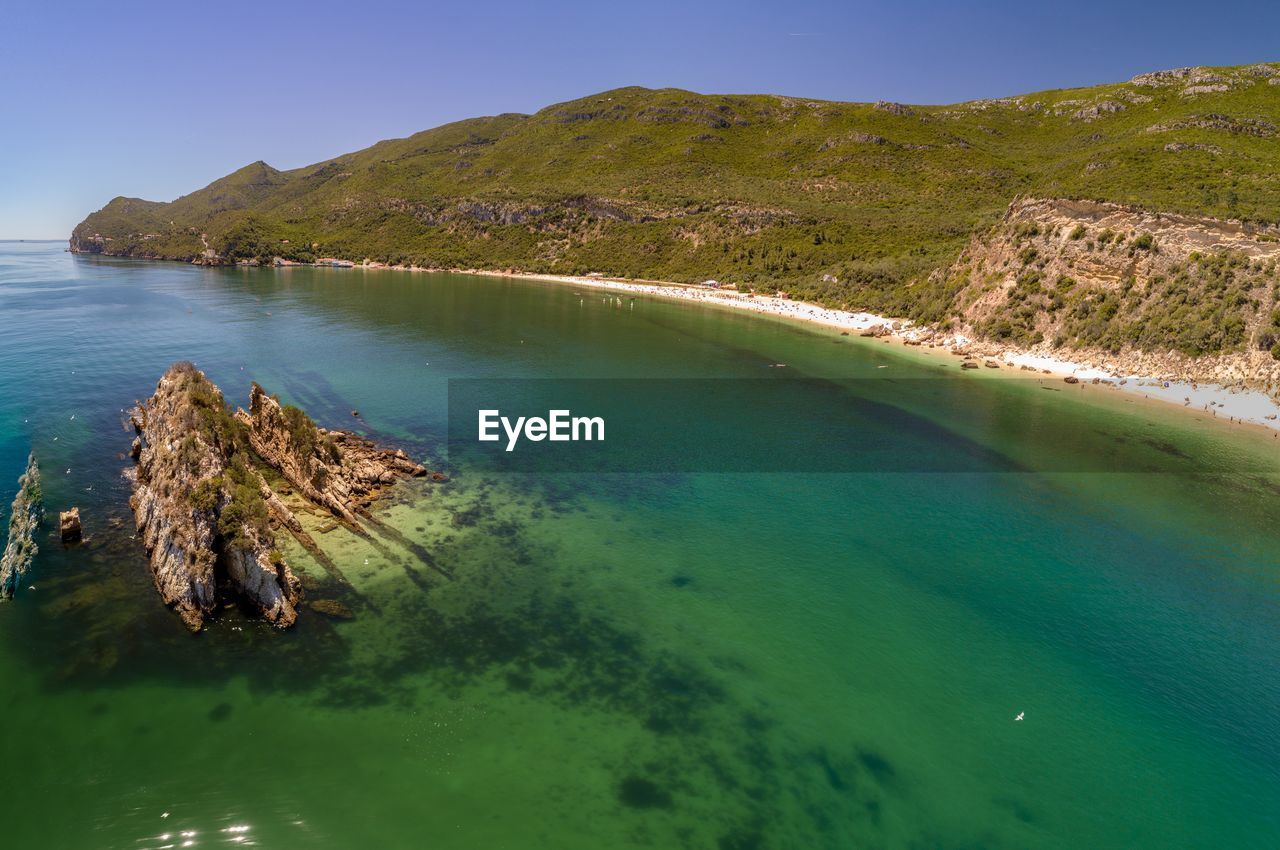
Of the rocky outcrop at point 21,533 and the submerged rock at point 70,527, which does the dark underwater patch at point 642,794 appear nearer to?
the rocky outcrop at point 21,533

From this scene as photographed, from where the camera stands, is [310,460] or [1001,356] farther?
[1001,356]

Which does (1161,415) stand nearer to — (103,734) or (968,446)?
(968,446)

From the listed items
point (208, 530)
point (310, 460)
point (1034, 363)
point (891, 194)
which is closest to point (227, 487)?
point (208, 530)

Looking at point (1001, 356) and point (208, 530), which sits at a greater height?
point (1001, 356)

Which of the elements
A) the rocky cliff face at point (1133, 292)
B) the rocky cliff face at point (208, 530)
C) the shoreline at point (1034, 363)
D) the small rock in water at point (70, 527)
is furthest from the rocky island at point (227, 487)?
the rocky cliff face at point (1133, 292)

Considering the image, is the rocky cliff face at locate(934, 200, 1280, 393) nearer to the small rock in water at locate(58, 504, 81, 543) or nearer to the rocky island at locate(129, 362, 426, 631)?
the rocky island at locate(129, 362, 426, 631)

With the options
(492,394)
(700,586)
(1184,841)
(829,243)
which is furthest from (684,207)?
(1184,841)

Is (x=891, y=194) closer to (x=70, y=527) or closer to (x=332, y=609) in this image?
(x=332, y=609)
